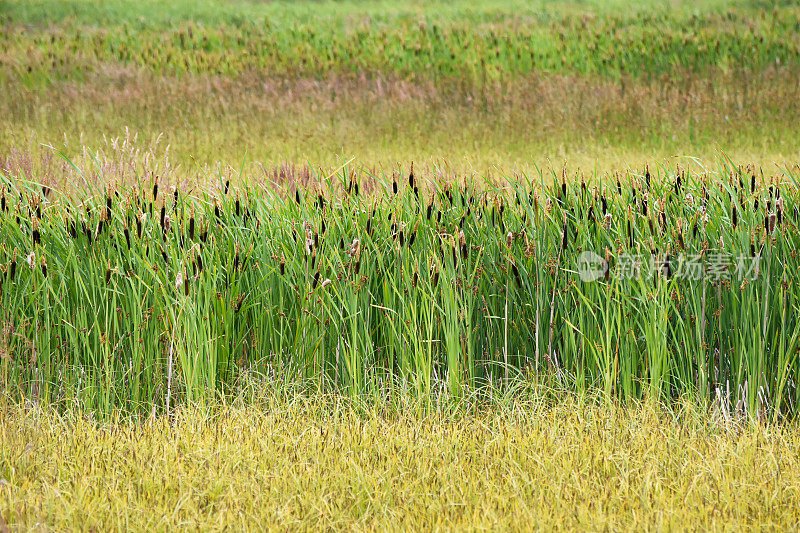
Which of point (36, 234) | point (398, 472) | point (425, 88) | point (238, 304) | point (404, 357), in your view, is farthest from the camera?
point (425, 88)

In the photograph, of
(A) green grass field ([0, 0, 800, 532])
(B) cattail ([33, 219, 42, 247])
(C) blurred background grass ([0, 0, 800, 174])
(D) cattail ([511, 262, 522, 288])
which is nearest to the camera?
(A) green grass field ([0, 0, 800, 532])

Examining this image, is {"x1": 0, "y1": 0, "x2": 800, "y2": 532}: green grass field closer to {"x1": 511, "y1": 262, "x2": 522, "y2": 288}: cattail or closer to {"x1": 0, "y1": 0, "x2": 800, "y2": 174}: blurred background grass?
{"x1": 511, "y1": 262, "x2": 522, "y2": 288}: cattail

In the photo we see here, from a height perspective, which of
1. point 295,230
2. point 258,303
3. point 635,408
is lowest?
point 635,408

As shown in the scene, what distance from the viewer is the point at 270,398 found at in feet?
11.4

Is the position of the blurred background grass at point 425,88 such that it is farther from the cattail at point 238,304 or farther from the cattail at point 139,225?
the cattail at point 238,304

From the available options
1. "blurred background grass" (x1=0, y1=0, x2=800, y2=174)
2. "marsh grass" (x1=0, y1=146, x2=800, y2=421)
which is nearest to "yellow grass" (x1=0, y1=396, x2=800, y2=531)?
"marsh grass" (x1=0, y1=146, x2=800, y2=421)

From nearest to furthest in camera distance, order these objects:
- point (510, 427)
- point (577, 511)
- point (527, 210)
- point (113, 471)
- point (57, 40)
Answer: point (577, 511) → point (113, 471) → point (510, 427) → point (527, 210) → point (57, 40)

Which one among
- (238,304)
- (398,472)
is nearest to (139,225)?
(238,304)

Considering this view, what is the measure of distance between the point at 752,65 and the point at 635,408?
12562 mm

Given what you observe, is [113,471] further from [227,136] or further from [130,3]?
[130,3]

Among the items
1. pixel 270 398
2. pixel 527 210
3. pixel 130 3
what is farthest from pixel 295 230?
pixel 130 3

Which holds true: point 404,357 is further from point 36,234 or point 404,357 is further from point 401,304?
point 36,234

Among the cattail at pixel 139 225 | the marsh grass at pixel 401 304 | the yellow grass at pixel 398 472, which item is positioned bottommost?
the yellow grass at pixel 398 472

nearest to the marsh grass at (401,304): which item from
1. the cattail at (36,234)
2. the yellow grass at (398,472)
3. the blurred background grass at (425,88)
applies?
the cattail at (36,234)
